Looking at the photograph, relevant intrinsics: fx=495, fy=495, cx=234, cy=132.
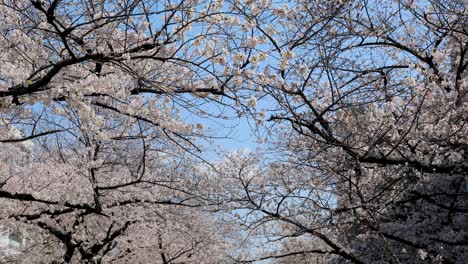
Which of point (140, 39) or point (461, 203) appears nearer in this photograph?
point (140, 39)

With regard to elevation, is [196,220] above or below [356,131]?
above

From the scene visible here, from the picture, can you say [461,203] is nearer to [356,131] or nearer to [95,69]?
[356,131]

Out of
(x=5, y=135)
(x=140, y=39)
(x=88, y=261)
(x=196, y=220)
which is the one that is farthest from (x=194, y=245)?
(x=140, y=39)

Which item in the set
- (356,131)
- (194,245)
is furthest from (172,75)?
(194,245)

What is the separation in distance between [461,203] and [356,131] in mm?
6450

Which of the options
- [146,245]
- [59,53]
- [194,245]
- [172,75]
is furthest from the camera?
[194,245]

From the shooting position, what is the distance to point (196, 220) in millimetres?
14273

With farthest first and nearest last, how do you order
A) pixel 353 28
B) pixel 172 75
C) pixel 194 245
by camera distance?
pixel 194 245
pixel 353 28
pixel 172 75

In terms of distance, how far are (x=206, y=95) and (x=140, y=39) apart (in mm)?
907

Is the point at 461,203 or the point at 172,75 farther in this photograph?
the point at 461,203

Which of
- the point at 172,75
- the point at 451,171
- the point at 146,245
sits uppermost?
the point at 146,245

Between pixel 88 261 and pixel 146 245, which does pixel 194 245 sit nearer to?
pixel 146 245

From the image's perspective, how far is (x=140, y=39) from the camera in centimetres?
494

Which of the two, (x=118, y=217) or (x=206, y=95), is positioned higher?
(x=118, y=217)
